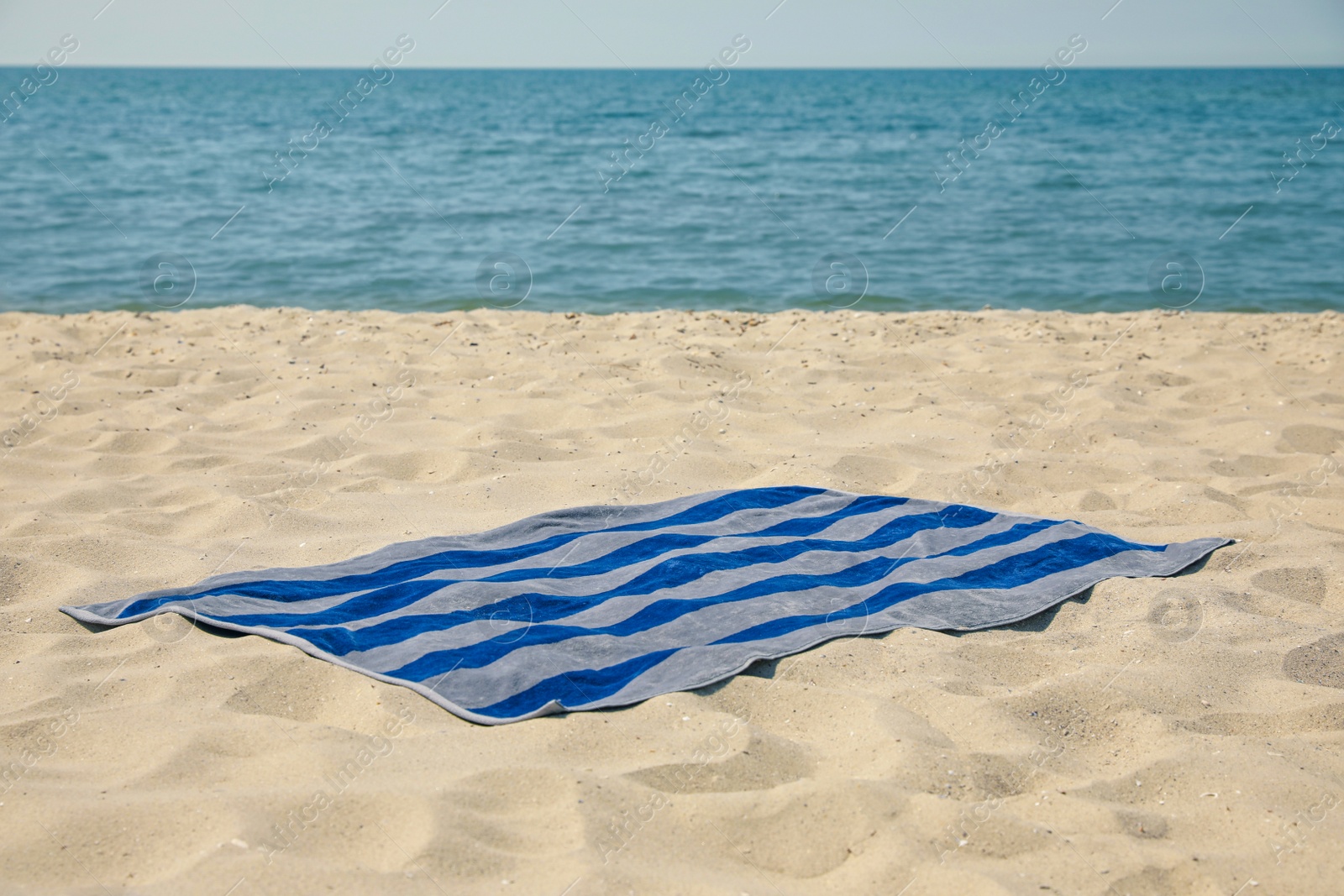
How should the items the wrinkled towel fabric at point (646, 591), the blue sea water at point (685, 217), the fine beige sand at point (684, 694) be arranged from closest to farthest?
1. the fine beige sand at point (684, 694)
2. the wrinkled towel fabric at point (646, 591)
3. the blue sea water at point (685, 217)

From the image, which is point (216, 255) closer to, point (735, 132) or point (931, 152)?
point (931, 152)

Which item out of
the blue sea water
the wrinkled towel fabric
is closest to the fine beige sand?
the wrinkled towel fabric

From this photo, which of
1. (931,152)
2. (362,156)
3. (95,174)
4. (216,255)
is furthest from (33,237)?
(931,152)

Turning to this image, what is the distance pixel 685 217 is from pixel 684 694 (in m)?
10.2

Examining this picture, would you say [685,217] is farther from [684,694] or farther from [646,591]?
[684,694]

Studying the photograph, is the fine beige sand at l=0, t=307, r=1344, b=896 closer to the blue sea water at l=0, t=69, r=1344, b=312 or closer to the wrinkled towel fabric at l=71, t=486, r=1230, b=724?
the wrinkled towel fabric at l=71, t=486, r=1230, b=724

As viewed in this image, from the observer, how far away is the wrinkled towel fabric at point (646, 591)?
8.75ft

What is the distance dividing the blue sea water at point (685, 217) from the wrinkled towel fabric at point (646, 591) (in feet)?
16.0

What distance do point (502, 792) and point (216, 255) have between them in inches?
382

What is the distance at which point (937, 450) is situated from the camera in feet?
14.5

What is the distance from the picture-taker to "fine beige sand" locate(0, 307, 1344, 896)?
1.92 meters

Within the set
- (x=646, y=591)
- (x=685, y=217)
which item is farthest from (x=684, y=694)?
(x=685, y=217)

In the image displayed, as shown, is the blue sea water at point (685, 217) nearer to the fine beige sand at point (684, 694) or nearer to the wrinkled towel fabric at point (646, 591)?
the fine beige sand at point (684, 694)

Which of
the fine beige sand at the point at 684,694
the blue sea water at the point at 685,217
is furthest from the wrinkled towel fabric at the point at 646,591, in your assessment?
the blue sea water at the point at 685,217
